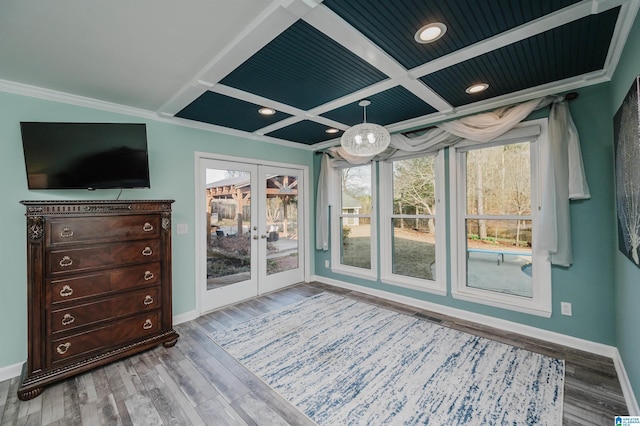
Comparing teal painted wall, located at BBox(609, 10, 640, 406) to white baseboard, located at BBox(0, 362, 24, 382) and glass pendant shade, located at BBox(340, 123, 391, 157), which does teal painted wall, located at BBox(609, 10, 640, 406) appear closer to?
glass pendant shade, located at BBox(340, 123, 391, 157)

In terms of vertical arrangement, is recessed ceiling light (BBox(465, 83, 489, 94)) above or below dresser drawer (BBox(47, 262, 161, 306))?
above

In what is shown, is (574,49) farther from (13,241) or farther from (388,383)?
(13,241)

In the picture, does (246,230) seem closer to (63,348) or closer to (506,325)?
(63,348)

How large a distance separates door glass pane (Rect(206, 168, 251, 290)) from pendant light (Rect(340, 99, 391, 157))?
1939 mm

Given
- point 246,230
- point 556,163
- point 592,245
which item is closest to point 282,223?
point 246,230

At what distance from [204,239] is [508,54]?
11.8 ft

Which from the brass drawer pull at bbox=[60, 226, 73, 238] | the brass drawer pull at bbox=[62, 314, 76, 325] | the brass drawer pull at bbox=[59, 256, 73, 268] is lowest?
the brass drawer pull at bbox=[62, 314, 76, 325]

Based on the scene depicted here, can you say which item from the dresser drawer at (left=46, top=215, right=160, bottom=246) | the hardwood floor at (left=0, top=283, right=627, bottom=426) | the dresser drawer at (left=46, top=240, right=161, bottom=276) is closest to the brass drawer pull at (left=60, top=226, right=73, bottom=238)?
the dresser drawer at (left=46, top=215, right=160, bottom=246)

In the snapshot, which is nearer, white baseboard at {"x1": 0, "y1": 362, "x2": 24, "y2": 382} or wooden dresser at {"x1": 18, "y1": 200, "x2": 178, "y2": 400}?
wooden dresser at {"x1": 18, "y1": 200, "x2": 178, "y2": 400}

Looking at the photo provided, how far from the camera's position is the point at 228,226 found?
3691mm

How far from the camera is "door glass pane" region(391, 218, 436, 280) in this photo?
3.47 m

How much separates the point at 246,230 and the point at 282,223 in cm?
68

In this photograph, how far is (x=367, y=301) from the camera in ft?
12.2

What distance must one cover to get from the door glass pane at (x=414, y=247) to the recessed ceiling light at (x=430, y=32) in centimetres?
225
